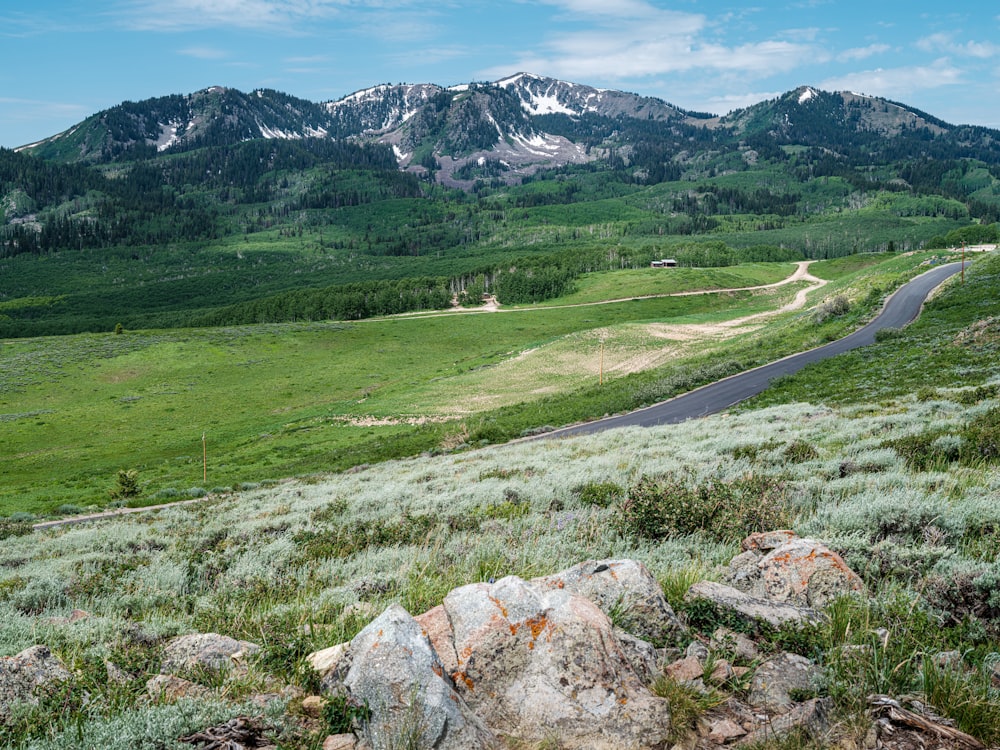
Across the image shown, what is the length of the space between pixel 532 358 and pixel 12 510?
179 ft

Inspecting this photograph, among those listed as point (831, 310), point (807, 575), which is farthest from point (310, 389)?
point (807, 575)

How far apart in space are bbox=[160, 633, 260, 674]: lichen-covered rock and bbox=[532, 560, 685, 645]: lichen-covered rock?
304 centimetres

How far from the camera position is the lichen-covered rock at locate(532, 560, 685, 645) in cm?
567

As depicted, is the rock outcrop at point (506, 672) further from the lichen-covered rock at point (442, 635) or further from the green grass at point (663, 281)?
the green grass at point (663, 281)

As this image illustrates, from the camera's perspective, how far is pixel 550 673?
15.5 feet

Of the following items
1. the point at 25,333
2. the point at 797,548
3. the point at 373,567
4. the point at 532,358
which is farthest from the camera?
the point at 25,333

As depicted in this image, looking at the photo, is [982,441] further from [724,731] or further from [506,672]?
[506,672]

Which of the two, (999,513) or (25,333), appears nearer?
(999,513)

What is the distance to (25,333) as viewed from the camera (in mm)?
190000

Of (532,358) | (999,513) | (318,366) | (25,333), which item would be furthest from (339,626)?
(25,333)

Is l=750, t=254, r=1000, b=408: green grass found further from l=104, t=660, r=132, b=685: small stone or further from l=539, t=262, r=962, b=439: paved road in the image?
l=104, t=660, r=132, b=685: small stone

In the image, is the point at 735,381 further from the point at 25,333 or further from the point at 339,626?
the point at 25,333

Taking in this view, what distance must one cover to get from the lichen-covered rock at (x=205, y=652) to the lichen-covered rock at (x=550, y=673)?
2.17 m

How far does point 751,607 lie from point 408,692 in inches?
142
